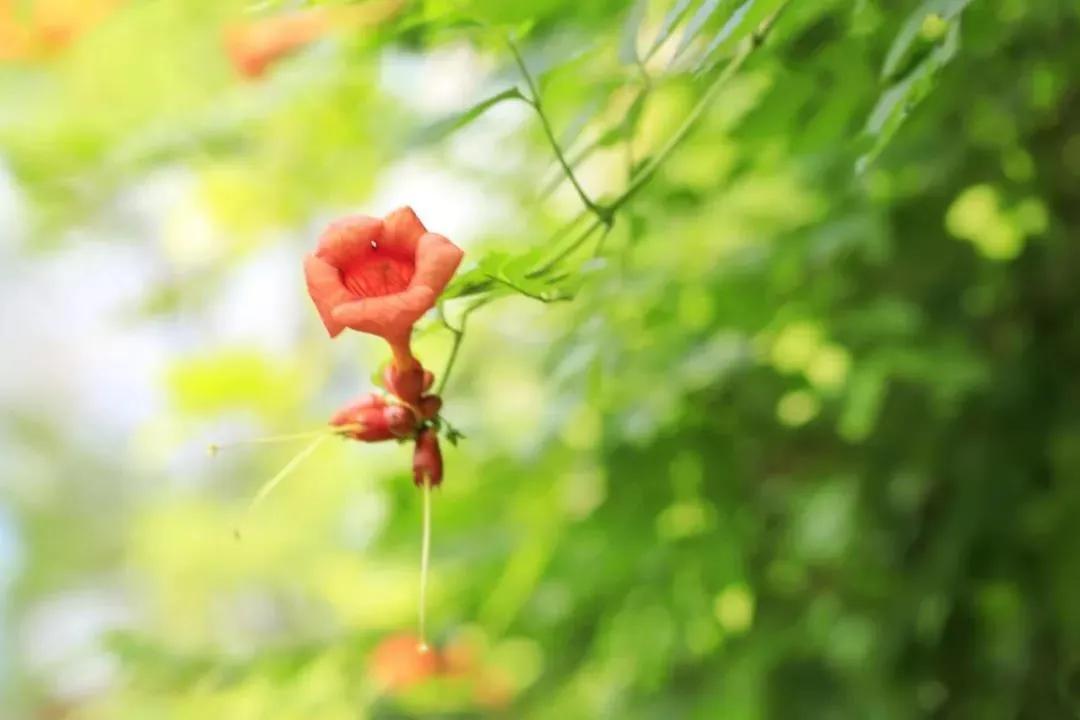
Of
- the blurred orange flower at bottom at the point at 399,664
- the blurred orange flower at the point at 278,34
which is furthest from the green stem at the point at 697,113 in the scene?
the blurred orange flower at bottom at the point at 399,664

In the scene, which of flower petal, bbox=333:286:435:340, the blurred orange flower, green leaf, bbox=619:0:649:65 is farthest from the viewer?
the blurred orange flower

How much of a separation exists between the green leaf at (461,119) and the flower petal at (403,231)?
82 millimetres

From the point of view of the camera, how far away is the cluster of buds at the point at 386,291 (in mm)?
294

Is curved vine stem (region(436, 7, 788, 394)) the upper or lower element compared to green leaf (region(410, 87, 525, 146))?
lower

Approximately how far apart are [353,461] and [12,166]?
38 centimetres

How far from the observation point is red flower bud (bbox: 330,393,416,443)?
34 cm

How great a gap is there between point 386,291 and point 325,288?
18mm

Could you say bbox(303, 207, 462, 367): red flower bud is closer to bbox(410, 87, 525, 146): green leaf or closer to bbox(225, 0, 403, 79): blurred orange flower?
bbox(410, 87, 525, 146): green leaf

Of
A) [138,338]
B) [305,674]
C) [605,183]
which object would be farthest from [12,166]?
[138,338]

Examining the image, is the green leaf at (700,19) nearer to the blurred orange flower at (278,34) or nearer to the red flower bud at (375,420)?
the red flower bud at (375,420)

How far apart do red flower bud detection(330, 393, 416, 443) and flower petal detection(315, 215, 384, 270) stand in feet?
0.18

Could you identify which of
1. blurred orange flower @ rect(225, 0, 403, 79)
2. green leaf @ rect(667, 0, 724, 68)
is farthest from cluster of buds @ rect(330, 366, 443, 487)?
blurred orange flower @ rect(225, 0, 403, 79)

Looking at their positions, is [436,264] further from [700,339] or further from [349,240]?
[700,339]

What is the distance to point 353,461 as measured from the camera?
100 cm
